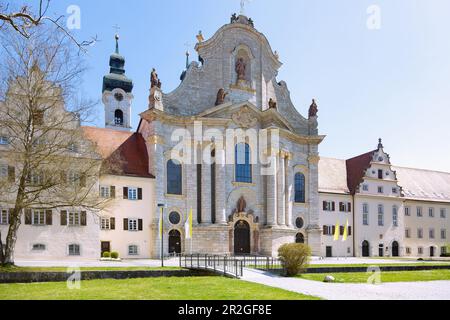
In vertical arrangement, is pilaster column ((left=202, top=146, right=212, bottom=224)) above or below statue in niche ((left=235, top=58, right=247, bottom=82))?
below

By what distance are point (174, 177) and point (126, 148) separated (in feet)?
18.4

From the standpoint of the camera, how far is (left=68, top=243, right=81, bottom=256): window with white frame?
3622cm

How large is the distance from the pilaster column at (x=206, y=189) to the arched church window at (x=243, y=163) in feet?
12.2

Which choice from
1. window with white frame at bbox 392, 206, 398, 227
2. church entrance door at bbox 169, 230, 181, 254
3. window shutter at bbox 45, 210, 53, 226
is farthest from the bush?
window with white frame at bbox 392, 206, 398, 227

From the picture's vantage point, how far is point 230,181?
47.2 meters

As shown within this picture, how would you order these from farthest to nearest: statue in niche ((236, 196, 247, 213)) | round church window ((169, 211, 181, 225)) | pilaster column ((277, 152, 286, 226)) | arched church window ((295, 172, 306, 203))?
1. arched church window ((295, 172, 306, 203))
2. pilaster column ((277, 152, 286, 226))
3. statue in niche ((236, 196, 247, 213))
4. round church window ((169, 211, 181, 225))

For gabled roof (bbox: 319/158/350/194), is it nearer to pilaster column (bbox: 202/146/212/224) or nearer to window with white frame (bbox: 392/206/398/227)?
window with white frame (bbox: 392/206/398/227)

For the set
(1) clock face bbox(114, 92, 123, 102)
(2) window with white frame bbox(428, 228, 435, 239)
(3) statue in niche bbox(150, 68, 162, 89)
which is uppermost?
(1) clock face bbox(114, 92, 123, 102)

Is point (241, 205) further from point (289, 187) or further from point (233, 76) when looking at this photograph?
point (233, 76)

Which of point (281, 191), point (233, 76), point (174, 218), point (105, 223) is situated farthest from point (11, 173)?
point (281, 191)

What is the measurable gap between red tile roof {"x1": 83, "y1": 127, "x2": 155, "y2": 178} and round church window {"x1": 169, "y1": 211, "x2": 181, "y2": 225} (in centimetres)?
427

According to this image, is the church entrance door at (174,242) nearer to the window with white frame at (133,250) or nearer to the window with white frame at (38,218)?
the window with white frame at (133,250)

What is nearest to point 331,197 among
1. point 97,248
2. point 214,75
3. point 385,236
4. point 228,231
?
point 385,236
